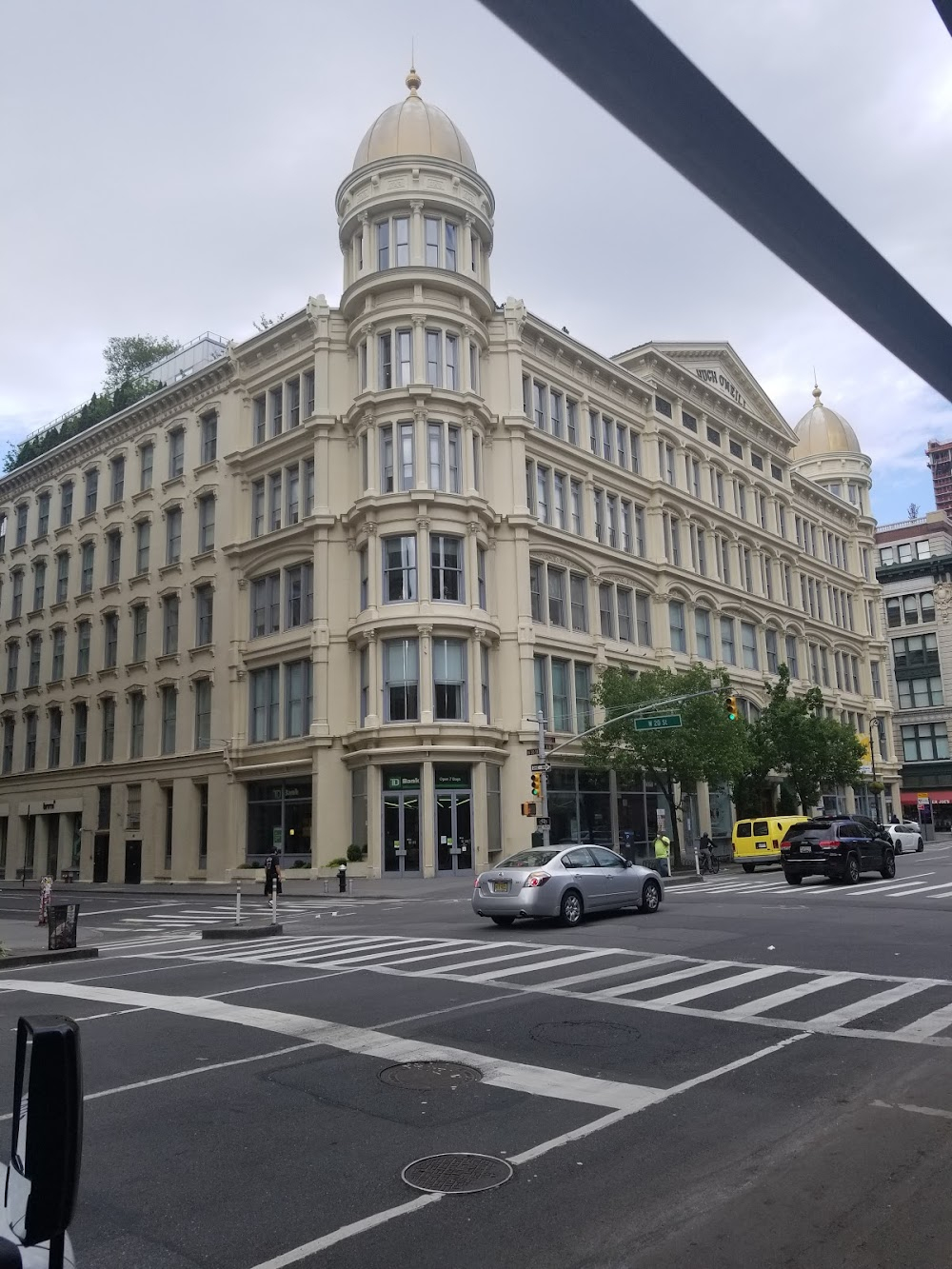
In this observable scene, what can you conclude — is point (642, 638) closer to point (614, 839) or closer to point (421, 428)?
point (614, 839)

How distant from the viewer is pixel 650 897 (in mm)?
20797

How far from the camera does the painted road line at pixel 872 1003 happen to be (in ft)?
31.7

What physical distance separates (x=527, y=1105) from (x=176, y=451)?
157 ft

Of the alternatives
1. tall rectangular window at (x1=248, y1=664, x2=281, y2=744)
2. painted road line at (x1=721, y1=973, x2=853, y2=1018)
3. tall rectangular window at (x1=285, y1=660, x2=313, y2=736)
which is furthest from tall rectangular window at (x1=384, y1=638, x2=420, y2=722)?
painted road line at (x1=721, y1=973, x2=853, y2=1018)

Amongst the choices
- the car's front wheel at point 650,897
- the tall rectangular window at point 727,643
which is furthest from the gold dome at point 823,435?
the car's front wheel at point 650,897

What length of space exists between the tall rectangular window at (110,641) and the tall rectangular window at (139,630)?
1.40m

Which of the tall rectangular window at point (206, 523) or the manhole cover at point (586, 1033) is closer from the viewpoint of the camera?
the manhole cover at point (586, 1033)

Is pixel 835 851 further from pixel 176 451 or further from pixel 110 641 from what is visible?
pixel 110 641

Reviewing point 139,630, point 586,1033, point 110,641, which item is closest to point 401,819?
point 139,630

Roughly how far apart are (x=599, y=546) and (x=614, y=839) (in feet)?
43.0

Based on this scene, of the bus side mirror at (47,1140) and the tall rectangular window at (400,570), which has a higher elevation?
the tall rectangular window at (400,570)

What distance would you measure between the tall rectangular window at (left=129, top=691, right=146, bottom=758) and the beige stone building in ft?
0.36

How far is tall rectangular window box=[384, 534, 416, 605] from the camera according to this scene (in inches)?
1540

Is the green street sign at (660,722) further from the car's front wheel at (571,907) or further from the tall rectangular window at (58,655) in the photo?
the tall rectangular window at (58,655)
